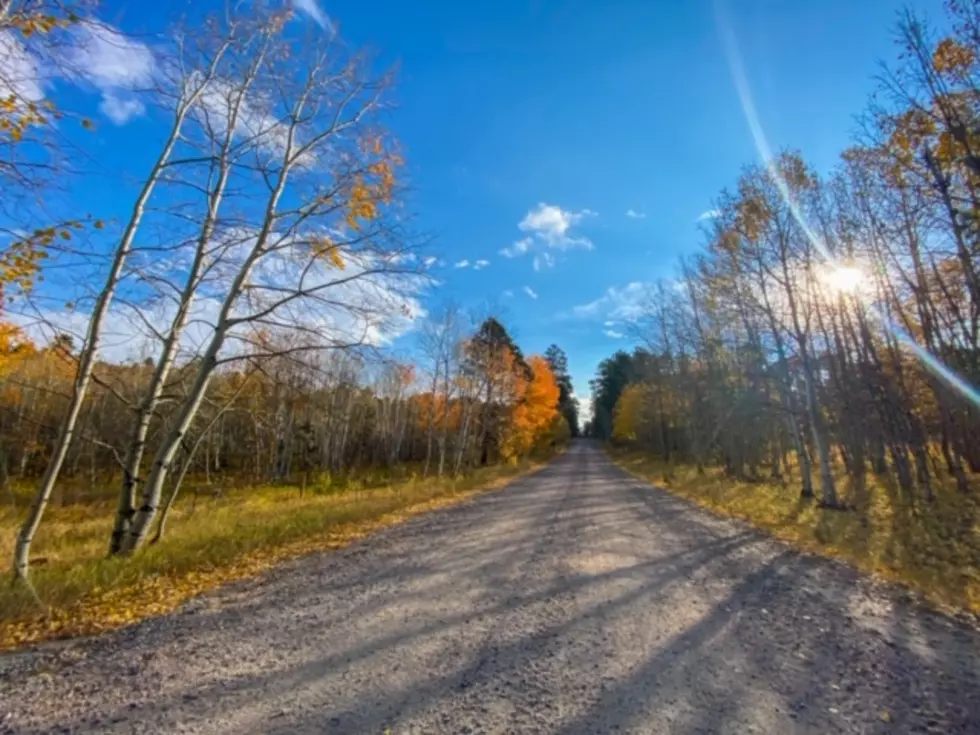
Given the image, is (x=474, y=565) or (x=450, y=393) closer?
(x=474, y=565)

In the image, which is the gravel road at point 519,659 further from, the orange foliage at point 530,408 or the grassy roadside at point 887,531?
the orange foliage at point 530,408

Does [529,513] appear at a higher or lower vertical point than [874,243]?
lower

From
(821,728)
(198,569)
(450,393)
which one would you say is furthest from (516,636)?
(450,393)

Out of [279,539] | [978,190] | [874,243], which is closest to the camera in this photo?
[279,539]

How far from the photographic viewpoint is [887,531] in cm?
1048

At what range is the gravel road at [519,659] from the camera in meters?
2.89

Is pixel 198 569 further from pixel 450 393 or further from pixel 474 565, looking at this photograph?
pixel 450 393

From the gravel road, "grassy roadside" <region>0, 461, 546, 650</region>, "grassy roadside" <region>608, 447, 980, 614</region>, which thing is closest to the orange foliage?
"grassy roadside" <region>608, 447, 980, 614</region>

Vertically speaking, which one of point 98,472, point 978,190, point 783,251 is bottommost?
point 98,472

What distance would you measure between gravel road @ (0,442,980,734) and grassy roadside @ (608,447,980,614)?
106 cm

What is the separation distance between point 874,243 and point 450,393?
2098 centimetres

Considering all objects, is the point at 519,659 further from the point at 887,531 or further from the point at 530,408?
the point at 530,408

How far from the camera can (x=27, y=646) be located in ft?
12.7

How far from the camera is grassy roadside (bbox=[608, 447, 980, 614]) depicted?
673 cm
